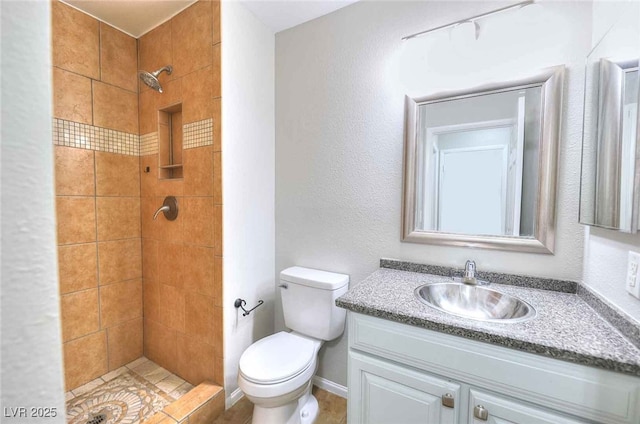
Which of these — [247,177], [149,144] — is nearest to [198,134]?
[247,177]

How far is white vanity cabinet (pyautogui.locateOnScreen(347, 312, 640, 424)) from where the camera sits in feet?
2.51

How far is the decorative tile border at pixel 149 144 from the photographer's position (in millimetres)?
1902

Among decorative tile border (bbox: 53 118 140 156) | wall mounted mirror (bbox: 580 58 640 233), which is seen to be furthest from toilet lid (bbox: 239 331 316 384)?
decorative tile border (bbox: 53 118 140 156)

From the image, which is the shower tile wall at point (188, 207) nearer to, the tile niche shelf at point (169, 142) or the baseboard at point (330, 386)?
the tile niche shelf at point (169, 142)

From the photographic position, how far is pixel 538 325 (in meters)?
0.90

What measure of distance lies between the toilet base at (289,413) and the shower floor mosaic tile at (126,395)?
653 millimetres

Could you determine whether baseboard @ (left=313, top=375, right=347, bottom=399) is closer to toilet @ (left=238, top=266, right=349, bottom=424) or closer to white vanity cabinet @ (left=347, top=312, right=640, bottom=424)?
toilet @ (left=238, top=266, right=349, bottom=424)

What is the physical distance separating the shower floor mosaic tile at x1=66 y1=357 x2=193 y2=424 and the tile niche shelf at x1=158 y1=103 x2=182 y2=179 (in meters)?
1.39

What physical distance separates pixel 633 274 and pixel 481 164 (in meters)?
0.70

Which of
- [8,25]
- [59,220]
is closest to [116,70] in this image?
[59,220]

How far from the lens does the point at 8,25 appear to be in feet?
0.73

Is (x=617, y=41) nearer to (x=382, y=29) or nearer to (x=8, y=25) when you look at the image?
(x=382, y=29)

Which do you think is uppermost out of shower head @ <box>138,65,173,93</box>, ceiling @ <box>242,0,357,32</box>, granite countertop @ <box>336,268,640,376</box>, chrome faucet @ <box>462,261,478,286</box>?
→ ceiling @ <box>242,0,357,32</box>

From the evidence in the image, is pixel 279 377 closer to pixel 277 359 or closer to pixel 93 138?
pixel 277 359
